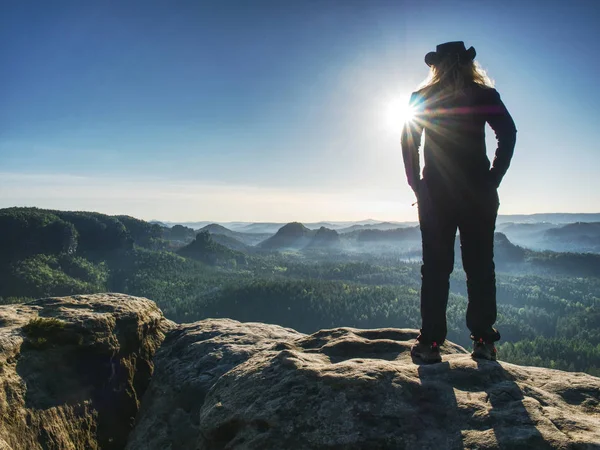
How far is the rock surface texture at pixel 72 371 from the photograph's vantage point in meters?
6.34

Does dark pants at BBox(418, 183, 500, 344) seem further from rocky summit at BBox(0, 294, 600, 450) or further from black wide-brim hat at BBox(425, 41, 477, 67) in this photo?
black wide-brim hat at BBox(425, 41, 477, 67)

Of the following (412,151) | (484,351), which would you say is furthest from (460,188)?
(484,351)

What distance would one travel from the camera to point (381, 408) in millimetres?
4930

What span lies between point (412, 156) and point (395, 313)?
163 metres

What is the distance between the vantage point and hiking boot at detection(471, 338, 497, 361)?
6.80m

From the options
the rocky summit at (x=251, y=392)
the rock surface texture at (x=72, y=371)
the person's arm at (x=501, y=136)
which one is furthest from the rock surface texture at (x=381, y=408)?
the person's arm at (x=501, y=136)

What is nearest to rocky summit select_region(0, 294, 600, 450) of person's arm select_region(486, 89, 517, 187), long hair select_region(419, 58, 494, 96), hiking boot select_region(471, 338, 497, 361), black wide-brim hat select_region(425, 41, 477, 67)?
hiking boot select_region(471, 338, 497, 361)

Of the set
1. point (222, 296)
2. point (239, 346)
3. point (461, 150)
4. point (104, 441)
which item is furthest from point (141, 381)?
point (222, 296)

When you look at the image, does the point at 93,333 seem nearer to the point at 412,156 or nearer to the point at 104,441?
the point at 104,441

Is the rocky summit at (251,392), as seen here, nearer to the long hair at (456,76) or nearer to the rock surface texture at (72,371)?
the rock surface texture at (72,371)

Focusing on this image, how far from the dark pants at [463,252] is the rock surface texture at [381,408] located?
2.83 ft

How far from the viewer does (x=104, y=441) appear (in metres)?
7.57

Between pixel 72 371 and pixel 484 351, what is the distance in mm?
8347

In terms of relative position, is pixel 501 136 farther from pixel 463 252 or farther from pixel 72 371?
pixel 72 371
